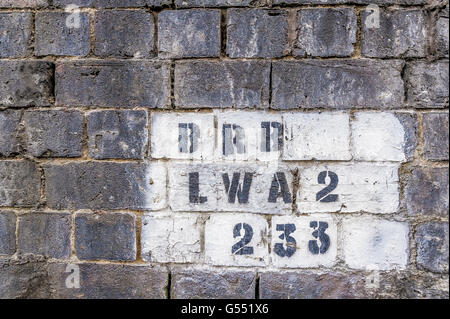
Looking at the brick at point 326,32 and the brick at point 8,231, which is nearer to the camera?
the brick at point 326,32

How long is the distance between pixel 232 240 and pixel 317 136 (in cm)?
83

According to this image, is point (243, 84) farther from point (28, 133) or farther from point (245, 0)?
point (28, 133)

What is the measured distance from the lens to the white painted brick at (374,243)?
2.40 meters

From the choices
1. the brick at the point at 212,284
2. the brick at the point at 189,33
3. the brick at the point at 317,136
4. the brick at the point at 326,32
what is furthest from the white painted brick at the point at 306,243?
the brick at the point at 189,33

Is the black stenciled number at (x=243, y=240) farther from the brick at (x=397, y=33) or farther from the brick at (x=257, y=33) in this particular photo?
the brick at (x=397, y=33)

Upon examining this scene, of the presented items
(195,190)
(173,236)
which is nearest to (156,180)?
(195,190)

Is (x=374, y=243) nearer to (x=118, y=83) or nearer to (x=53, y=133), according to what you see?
(x=118, y=83)

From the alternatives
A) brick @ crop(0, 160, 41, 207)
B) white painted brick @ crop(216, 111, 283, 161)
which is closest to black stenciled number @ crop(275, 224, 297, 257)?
white painted brick @ crop(216, 111, 283, 161)

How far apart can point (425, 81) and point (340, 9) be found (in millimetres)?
675

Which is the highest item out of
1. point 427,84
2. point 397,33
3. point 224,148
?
point 397,33

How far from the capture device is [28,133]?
2488 millimetres

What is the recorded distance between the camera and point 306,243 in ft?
7.98

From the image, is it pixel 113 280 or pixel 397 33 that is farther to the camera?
pixel 113 280

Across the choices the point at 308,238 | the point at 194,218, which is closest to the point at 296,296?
the point at 308,238
